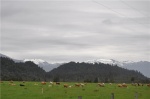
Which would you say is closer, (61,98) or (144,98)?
(61,98)

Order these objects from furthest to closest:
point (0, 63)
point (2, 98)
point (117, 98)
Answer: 1. point (0, 63)
2. point (117, 98)
3. point (2, 98)

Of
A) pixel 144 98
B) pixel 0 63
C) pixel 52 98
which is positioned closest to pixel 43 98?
pixel 52 98

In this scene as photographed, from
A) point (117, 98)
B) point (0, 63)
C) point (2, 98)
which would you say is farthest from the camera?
point (0, 63)

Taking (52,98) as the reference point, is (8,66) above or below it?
above

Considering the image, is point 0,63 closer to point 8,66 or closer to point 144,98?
point 8,66

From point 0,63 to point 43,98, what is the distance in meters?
153

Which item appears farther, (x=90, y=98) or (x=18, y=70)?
(x=18, y=70)

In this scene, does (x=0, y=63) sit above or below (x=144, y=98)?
above

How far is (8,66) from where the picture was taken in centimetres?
18850

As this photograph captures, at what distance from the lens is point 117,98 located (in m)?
38.3

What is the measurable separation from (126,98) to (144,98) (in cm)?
265

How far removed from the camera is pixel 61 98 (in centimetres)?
3697

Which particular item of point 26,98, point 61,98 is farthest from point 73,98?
point 26,98

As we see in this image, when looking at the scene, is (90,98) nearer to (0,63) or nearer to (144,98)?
(144,98)
